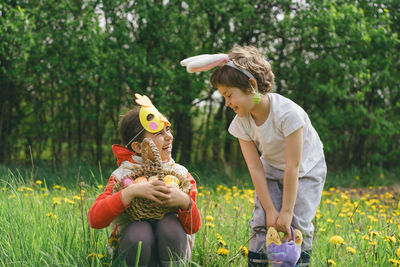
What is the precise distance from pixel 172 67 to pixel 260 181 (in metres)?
4.99

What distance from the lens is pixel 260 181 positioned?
7.22 feet

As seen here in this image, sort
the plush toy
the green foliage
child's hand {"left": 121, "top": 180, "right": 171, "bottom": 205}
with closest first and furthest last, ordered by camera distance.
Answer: child's hand {"left": 121, "top": 180, "right": 171, "bottom": 205}
the plush toy
the green foliage

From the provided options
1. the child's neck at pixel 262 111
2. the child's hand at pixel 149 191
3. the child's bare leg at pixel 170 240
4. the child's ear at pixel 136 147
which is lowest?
the child's bare leg at pixel 170 240

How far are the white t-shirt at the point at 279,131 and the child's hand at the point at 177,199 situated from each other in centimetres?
58

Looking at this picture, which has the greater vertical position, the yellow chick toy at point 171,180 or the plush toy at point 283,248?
the yellow chick toy at point 171,180

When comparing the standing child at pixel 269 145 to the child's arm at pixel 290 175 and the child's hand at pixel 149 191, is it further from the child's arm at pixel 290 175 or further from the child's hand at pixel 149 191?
the child's hand at pixel 149 191

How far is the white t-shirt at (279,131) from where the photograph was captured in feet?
6.83

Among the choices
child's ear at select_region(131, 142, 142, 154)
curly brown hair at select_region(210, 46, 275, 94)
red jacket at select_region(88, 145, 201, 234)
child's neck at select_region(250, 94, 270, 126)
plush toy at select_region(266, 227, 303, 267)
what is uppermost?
curly brown hair at select_region(210, 46, 275, 94)

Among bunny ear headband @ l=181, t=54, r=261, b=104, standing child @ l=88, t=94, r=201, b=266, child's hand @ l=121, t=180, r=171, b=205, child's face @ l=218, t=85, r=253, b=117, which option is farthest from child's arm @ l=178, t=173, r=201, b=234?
bunny ear headband @ l=181, t=54, r=261, b=104

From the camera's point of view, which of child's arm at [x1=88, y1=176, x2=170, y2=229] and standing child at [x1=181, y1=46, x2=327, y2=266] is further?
standing child at [x1=181, y1=46, x2=327, y2=266]

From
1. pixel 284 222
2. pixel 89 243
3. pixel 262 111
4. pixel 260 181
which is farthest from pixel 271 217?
pixel 89 243

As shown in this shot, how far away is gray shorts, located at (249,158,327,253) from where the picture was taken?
2.15 meters

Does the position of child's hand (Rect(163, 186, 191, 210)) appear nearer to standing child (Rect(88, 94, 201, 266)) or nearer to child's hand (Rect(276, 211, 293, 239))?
standing child (Rect(88, 94, 201, 266))

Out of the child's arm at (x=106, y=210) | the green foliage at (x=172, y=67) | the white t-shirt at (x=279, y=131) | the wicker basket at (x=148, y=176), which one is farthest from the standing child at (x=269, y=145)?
the green foliage at (x=172, y=67)
